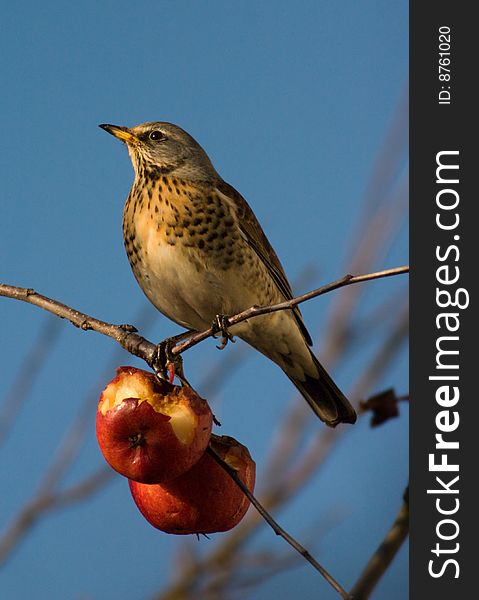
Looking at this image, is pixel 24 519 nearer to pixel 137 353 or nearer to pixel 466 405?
pixel 137 353

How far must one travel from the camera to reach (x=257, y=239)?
4586 mm

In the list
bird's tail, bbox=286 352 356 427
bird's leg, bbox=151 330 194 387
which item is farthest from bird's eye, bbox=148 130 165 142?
bird's leg, bbox=151 330 194 387

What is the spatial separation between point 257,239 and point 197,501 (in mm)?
2209

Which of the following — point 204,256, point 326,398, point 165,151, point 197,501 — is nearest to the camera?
point 197,501

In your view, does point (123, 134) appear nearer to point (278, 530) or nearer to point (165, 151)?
point (165, 151)

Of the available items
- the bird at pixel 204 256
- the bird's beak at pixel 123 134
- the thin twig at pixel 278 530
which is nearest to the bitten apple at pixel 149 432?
the thin twig at pixel 278 530

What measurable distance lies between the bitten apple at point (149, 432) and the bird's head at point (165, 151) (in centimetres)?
223

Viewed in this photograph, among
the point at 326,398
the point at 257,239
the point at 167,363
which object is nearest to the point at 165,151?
the point at 257,239

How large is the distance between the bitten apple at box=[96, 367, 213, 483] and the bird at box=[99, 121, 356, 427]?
5.68 feet

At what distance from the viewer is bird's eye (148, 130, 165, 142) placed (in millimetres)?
4863

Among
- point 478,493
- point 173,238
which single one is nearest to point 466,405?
point 478,493

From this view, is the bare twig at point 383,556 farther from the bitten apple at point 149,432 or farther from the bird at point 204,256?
the bird at point 204,256

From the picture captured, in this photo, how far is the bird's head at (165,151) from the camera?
465cm

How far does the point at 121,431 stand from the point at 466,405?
1.58m
